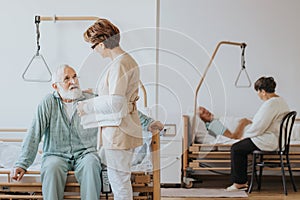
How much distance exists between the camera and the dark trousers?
179 inches

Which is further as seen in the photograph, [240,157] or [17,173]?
[240,157]

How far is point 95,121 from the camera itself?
3072 millimetres

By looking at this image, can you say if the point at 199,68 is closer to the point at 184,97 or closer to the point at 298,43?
the point at 298,43

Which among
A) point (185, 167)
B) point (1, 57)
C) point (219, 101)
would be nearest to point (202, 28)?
point (219, 101)

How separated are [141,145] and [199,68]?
230 cm

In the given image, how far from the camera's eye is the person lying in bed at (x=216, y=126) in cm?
501

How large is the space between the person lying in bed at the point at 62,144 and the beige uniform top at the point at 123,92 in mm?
207

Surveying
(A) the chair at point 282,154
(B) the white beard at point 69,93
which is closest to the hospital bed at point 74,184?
(B) the white beard at point 69,93

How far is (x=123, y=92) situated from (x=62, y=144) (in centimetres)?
61

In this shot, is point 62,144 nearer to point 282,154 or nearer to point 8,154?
point 8,154

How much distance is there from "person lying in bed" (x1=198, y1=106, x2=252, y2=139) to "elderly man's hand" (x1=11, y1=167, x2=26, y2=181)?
2.22 meters

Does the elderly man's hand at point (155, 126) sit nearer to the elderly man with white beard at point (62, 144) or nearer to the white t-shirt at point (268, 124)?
the elderly man with white beard at point (62, 144)

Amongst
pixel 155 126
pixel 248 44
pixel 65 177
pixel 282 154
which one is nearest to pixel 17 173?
pixel 65 177

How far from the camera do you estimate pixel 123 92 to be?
2.83m
